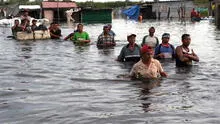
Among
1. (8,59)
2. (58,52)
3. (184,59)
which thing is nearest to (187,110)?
(184,59)

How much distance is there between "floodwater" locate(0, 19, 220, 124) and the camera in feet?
25.1

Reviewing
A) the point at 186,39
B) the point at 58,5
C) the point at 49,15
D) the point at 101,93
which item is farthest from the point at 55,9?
the point at 101,93

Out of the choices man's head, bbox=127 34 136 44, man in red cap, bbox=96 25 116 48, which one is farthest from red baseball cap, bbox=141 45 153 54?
man in red cap, bbox=96 25 116 48

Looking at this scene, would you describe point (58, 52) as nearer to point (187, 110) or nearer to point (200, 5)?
point (187, 110)

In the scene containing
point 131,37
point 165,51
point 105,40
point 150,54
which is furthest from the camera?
point 105,40

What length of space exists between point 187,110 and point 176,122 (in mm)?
861

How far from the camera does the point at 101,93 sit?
387 inches

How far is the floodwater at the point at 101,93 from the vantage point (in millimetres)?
7641

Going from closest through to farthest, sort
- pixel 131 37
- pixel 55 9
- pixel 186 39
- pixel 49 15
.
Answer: pixel 186 39 → pixel 131 37 → pixel 49 15 → pixel 55 9

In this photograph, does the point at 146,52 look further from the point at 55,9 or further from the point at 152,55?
the point at 55,9

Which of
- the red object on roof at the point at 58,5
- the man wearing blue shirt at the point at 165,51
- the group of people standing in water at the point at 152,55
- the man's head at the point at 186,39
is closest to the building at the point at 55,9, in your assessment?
the red object on roof at the point at 58,5

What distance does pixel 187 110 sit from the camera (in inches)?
316

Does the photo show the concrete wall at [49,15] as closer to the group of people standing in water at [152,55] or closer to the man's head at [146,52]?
the group of people standing in water at [152,55]

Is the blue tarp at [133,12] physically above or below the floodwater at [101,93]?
above
